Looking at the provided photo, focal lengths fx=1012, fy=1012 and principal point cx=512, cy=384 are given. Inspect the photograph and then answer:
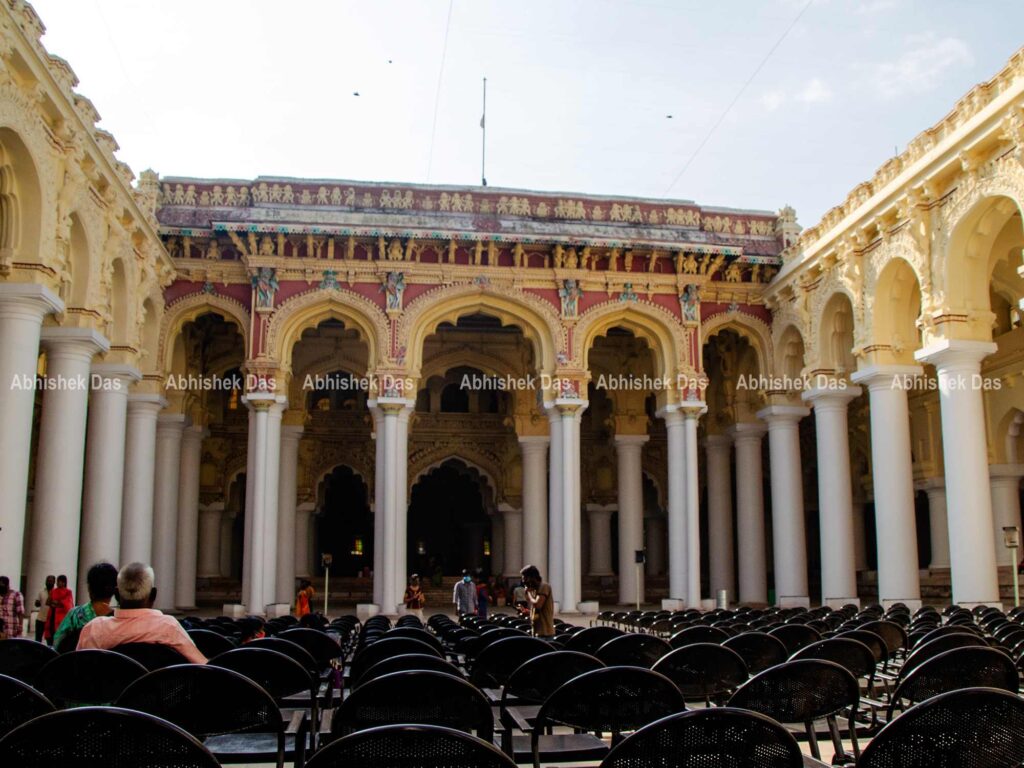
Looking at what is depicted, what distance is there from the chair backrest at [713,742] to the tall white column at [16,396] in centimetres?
1210

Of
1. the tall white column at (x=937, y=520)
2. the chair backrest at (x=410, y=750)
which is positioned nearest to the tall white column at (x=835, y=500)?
the tall white column at (x=937, y=520)

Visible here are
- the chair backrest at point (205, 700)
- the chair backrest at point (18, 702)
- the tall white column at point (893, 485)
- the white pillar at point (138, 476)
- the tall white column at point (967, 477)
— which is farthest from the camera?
the white pillar at point (138, 476)

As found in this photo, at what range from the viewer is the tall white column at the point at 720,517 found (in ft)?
85.6

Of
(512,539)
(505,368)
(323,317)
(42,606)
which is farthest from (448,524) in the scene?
(42,606)

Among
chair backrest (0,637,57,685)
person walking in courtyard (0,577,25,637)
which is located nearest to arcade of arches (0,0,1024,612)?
person walking in courtyard (0,577,25,637)

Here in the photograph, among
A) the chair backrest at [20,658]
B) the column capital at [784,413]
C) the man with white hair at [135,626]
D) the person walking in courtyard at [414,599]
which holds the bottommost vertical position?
the person walking in courtyard at [414,599]

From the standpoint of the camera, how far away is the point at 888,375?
61.5ft

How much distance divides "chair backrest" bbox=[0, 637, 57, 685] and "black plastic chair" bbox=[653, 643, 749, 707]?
339 centimetres

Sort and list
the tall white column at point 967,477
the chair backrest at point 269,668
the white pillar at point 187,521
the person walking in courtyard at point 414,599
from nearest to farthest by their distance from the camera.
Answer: the chair backrest at point 269,668 < the tall white column at point 967,477 < the person walking in courtyard at point 414,599 < the white pillar at point 187,521

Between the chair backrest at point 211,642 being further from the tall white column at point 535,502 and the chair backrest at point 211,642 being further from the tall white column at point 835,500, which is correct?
the tall white column at point 535,502

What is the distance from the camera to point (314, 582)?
95.9 feet

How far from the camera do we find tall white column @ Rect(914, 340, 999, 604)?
16.0 m

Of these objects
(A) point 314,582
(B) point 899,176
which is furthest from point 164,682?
(A) point 314,582

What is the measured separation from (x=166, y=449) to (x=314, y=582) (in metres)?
7.69
